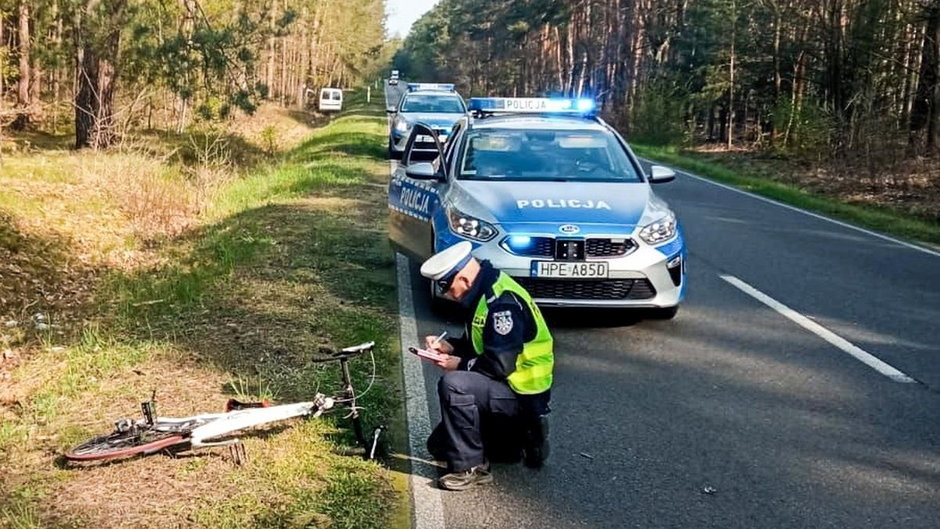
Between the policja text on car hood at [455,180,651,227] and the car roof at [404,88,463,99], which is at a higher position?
the car roof at [404,88,463,99]

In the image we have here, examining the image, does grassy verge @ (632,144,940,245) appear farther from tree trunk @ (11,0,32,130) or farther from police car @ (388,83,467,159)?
tree trunk @ (11,0,32,130)

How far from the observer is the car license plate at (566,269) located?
7.18 meters

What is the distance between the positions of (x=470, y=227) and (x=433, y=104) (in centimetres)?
1628

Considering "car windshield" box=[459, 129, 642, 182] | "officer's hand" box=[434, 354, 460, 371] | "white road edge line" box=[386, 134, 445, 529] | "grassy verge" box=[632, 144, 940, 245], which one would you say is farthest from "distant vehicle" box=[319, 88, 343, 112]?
"officer's hand" box=[434, 354, 460, 371]

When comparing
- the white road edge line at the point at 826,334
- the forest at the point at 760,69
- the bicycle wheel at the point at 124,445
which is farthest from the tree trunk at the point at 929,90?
the bicycle wheel at the point at 124,445

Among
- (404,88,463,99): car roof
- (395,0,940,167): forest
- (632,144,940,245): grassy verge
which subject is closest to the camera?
(632,144,940,245): grassy verge

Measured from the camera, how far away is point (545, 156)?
8867 mm

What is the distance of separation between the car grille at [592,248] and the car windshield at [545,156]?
133cm

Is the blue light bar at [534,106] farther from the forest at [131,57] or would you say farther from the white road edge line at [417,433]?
the forest at [131,57]

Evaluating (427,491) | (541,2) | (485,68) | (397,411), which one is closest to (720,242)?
(397,411)

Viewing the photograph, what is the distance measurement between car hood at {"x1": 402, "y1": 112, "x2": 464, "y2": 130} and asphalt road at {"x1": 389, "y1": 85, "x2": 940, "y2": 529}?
A: 11548 mm

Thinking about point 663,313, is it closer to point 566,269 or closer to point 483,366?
point 566,269

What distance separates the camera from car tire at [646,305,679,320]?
7.90m

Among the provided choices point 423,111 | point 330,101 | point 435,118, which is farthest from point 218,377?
point 330,101
